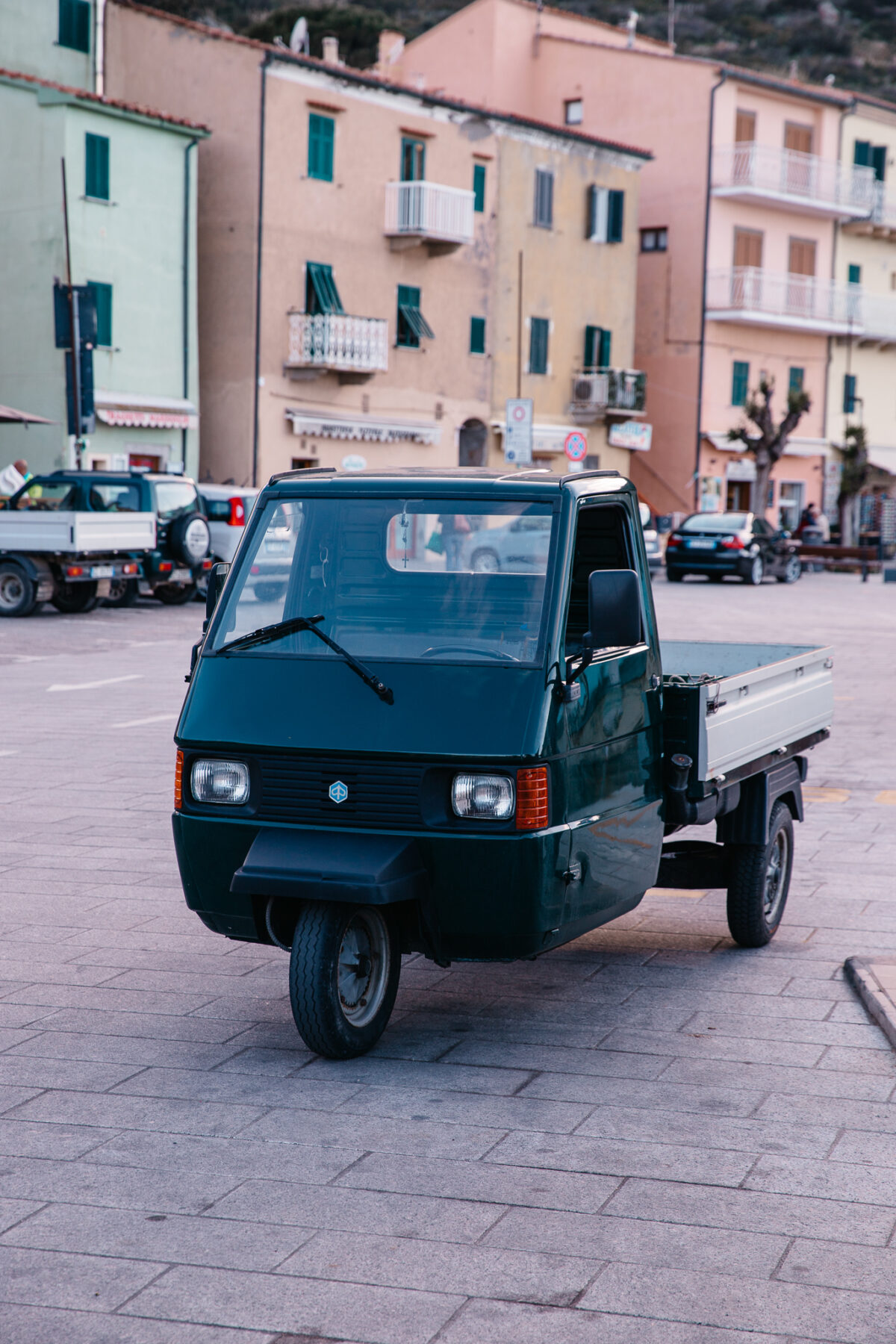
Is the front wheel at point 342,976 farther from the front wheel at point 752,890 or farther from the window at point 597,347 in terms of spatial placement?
the window at point 597,347

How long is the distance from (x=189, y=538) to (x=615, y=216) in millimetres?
27798

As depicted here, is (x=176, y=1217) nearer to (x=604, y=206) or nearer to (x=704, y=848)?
(x=704, y=848)

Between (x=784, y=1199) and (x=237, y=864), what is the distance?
1.98m

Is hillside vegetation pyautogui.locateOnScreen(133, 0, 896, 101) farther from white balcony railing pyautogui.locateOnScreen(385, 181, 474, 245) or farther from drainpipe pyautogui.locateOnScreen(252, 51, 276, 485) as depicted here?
drainpipe pyautogui.locateOnScreen(252, 51, 276, 485)

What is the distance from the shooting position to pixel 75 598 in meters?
23.1

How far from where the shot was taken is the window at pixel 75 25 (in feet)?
119

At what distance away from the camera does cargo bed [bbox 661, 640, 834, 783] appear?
5.93 metres

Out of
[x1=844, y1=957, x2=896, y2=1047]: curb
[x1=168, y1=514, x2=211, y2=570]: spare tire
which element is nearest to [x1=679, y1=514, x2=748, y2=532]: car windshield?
[x1=168, y1=514, x2=211, y2=570]: spare tire

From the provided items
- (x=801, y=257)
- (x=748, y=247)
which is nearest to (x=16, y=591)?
(x=748, y=247)

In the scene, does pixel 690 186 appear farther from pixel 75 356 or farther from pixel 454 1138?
pixel 454 1138

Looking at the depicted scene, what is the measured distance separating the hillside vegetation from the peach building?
31914mm

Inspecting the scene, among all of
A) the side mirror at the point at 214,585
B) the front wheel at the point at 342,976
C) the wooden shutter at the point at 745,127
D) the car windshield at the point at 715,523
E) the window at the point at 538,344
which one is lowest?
the front wheel at the point at 342,976

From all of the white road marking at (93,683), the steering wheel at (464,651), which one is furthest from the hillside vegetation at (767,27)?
the steering wheel at (464,651)

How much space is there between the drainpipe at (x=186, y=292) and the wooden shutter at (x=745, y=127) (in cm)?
2059
